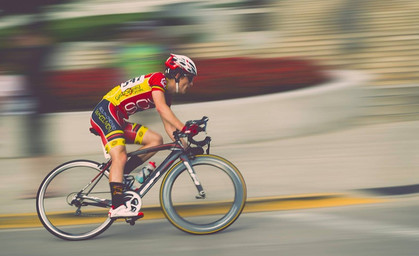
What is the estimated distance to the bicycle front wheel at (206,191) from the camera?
19.7ft

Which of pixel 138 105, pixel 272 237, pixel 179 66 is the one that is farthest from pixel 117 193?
pixel 272 237

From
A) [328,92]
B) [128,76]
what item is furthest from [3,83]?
[328,92]

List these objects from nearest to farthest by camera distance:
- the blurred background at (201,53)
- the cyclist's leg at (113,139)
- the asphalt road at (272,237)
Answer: the asphalt road at (272,237)
the cyclist's leg at (113,139)
the blurred background at (201,53)

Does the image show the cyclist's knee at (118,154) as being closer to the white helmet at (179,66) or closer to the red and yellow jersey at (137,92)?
the red and yellow jersey at (137,92)

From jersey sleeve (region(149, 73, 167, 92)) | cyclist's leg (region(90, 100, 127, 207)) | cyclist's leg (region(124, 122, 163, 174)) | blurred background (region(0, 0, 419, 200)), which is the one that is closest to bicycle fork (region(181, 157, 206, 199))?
cyclist's leg (region(124, 122, 163, 174))

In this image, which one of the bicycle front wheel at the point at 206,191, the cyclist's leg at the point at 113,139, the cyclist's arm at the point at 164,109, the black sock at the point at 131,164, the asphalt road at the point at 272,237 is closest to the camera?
A: the asphalt road at the point at 272,237

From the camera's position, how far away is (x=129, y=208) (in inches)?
234

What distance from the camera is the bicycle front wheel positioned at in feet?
19.7

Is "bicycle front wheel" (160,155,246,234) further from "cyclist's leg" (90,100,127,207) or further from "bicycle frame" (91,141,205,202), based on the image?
"cyclist's leg" (90,100,127,207)

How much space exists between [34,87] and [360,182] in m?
3.74

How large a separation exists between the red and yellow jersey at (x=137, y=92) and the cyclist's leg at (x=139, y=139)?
7.3 inches

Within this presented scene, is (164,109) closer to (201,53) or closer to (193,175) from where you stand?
(193,175)

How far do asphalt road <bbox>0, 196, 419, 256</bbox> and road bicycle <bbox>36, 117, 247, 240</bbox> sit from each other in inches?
5.2

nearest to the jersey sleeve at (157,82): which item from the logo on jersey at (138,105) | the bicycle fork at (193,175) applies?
the logo on jersey at (138,105)
